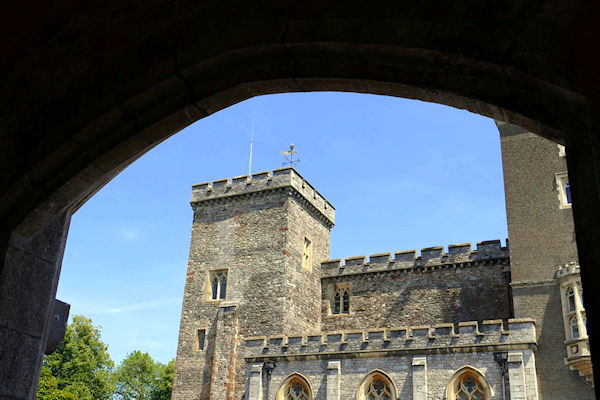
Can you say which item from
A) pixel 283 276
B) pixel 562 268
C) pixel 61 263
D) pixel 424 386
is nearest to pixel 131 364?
pixel 283 276

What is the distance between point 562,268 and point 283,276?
31.2 feet

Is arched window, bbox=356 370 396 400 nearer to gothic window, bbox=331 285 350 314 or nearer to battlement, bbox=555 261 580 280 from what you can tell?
battlement, bbox=555 261 580 280

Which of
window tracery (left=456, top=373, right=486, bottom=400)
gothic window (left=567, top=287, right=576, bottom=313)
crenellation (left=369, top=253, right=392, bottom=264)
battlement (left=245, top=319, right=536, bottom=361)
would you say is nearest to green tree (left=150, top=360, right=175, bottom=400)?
crenellation (left=369, top=253, right=392, bottom=264)

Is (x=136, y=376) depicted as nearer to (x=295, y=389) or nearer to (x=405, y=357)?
(x=295, y=389)

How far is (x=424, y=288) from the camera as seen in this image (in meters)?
22.3

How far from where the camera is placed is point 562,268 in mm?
17500

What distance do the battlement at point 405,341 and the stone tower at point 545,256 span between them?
2.45ft

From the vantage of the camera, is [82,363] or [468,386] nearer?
[468,386]

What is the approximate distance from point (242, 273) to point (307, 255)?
286 cm

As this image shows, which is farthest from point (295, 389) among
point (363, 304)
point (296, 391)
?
point (363, 304)

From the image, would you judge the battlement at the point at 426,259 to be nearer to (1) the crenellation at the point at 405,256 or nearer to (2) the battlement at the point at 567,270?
(1) the crenellation at the point at 405,256

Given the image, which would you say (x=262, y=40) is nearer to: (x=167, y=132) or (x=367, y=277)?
(x=167, y=132)

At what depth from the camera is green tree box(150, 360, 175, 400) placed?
3958 centimetres

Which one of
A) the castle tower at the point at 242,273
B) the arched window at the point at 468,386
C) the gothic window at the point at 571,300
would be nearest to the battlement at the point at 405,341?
the arched window at the point at 468,386
